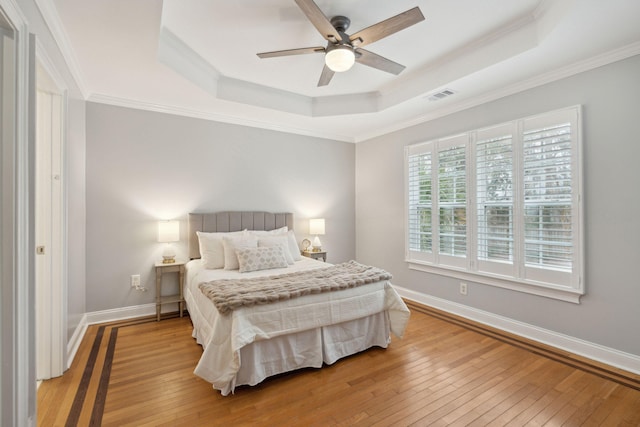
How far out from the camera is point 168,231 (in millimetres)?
3496

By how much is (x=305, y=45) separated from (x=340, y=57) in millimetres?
724

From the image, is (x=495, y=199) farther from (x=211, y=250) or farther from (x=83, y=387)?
(x=83, y=387)

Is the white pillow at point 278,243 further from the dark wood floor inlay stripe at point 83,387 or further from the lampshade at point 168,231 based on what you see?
the dark wood floor inlay stripe at point 83,387

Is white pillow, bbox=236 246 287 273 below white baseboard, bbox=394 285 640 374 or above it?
above

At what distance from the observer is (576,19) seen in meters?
2.10

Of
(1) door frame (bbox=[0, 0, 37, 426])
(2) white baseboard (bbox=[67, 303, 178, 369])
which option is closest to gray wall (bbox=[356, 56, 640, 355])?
(1) door frame (bbox=[0, 0, 37, 426])

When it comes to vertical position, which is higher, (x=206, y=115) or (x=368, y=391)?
(x=206, y=115)

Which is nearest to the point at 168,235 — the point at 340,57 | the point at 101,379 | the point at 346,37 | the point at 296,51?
the point at 101,379

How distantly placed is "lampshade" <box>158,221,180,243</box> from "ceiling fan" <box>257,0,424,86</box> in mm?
2220

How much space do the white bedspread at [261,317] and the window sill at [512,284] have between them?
1246 mm

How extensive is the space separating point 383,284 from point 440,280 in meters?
1.46

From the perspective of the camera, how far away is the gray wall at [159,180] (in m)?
3.38

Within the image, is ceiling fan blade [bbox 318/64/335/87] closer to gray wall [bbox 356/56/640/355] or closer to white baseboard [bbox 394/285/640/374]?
gray wall [bbox 356/56/640/355]

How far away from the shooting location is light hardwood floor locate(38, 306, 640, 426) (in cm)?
189
